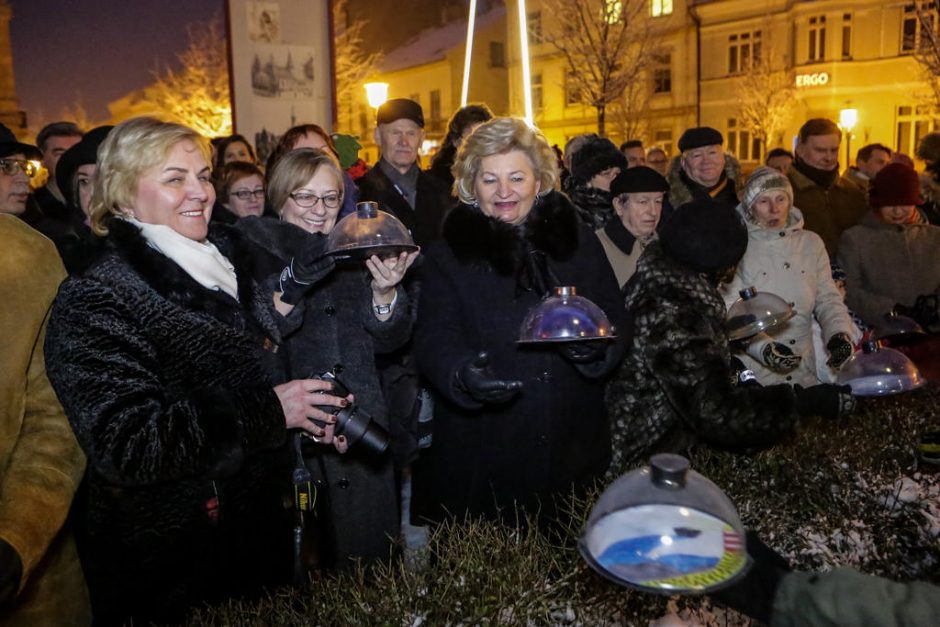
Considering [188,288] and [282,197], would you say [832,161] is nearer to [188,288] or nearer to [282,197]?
[282,197]

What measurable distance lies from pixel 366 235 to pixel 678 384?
1.34 metres

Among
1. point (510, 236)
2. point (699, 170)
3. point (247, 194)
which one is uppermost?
point (699, 170)

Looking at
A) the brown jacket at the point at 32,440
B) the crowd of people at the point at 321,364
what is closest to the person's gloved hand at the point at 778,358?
the crowd of people at the point at 321,364

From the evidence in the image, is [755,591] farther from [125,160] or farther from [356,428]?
[125,160]

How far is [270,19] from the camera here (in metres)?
7.17

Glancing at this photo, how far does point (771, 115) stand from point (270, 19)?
88.7ft

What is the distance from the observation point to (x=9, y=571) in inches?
69.2

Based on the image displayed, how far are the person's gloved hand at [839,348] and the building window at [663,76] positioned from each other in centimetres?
3413

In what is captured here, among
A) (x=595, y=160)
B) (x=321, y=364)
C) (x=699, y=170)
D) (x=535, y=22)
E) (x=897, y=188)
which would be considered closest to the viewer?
(x=321, y=364)

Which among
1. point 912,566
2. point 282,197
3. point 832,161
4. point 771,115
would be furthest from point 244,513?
point 771,115

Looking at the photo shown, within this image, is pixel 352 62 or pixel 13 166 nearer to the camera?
pixel 13 166

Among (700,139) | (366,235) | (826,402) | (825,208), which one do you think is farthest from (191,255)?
(825,208)

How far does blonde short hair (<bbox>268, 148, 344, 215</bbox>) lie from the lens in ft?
10.5

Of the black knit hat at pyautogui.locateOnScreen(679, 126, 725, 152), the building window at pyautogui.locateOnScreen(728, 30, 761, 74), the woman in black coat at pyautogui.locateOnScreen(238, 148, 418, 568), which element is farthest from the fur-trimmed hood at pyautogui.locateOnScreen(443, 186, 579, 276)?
the building window at pyautogui.locateOnScreen(728, 30, 761, 74)
